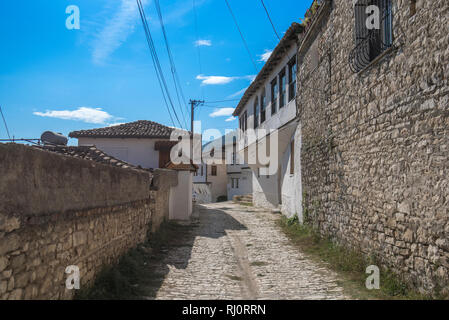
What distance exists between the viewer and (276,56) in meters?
12.7

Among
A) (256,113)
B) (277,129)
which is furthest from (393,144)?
(256,113)

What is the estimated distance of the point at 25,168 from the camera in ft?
9.68

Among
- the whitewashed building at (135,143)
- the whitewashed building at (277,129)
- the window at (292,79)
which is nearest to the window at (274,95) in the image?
the whitewashed building at (277,129)

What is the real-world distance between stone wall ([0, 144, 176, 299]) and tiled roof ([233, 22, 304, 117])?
754cm

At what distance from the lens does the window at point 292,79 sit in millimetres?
11445

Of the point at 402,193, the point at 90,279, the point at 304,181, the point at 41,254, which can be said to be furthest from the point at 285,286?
the point at 304,181

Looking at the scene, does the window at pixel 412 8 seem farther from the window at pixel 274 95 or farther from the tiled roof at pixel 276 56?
the window at pixel 274 95

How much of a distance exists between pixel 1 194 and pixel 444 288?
4483 mm

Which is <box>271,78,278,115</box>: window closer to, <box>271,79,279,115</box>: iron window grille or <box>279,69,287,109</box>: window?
<box>271,79,279,115</box>: iron window grille

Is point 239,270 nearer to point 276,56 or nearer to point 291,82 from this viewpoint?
point 291,82

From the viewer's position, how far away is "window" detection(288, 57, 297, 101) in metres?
11.4

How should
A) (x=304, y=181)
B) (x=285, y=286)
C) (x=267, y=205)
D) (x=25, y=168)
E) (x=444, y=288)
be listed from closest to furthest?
(x=25, y=168), (x=444, y=288), (x=285, y=286), (x=304, y=181), (x=267, y=205)

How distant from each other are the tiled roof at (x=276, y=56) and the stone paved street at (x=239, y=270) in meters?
6.28

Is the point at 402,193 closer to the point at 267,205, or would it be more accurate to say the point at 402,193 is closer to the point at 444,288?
the point at 444,288
